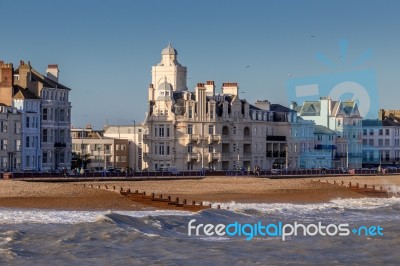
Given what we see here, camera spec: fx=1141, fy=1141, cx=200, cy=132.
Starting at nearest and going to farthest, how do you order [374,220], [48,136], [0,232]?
1. [0,232]
2. [374,220]
3. [48,136]

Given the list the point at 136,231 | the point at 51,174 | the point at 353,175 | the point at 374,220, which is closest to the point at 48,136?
the point at 51,174

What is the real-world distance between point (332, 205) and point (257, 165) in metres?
45.7

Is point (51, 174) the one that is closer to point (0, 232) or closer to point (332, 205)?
point (332, 205)

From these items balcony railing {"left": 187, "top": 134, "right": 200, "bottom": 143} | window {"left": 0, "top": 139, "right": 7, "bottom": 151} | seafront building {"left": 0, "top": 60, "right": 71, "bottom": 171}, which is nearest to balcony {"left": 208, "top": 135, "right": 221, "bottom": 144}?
balcony railing {"left": 187, "top": 134, "right": 200, "bottom": 143}

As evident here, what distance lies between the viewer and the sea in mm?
37906

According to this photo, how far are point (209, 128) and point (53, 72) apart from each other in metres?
16.0

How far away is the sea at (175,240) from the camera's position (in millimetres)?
37906

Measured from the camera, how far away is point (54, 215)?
49438 mm

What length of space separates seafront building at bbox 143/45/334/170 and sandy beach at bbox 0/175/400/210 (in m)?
17.1

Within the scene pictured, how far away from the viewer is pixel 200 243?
42188mm

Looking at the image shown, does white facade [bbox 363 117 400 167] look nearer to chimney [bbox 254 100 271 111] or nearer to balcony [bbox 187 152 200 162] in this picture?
chimney [bbox 254 100 271 111]

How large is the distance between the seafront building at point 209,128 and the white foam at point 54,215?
164 ft

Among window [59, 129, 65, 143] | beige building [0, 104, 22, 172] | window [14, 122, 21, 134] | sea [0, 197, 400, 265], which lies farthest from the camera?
window [59, 129, 65, 143]

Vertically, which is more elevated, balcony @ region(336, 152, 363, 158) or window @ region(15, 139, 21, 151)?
balcony @ region(336, 152, 363, 158)
